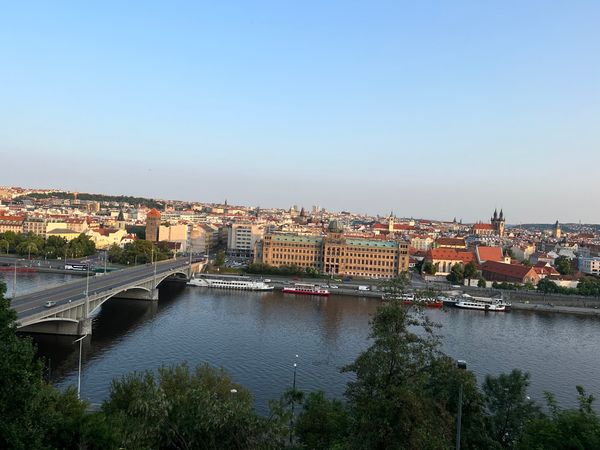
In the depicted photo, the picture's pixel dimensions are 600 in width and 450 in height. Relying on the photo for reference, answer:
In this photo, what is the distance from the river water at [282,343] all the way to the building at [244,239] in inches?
1143

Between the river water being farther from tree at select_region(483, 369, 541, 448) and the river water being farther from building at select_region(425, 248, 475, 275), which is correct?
building at select_region(425, 248, 475, 275)

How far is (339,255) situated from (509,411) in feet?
140

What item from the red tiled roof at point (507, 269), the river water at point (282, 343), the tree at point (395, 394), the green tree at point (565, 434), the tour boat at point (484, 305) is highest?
the tree at point (395, 394)

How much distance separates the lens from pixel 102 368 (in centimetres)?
1969

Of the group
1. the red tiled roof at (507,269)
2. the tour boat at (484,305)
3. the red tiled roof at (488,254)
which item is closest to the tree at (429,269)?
the red tiled roof at (507,269)

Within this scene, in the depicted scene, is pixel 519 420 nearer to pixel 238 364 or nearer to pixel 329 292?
pixel 238 364

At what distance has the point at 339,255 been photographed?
53.2m

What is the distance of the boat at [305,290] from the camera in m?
41.6

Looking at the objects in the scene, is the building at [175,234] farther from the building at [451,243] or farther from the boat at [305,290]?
the building at [451,243]

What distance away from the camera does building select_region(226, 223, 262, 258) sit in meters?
67.6

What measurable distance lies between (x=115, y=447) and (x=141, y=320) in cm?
2076

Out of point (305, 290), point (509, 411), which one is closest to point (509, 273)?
point (305, 290)

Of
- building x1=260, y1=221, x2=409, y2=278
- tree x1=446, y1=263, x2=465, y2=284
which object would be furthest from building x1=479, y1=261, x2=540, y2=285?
building x1=260, y1=221, x2=409, y2=278

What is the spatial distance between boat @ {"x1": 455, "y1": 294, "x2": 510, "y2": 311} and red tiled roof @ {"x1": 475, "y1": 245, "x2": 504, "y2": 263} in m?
19.5
